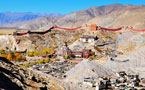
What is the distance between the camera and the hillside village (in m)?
28.0

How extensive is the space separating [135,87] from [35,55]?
1229 inches

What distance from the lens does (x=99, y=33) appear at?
63062 mm

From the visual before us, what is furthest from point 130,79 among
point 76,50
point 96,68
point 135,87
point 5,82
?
point 76,50

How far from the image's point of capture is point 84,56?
5003cm

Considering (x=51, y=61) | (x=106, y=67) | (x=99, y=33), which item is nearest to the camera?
(x=106, y=67)

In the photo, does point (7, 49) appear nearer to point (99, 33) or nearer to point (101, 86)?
point (99, 33)

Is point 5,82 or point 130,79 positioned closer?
point 5,82

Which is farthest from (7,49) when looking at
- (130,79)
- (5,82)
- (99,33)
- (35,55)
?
(5,82)

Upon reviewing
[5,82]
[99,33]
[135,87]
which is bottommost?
[135,87]

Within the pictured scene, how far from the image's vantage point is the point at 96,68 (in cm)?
3203

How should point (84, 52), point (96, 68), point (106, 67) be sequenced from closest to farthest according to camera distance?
point (96, 68)
point (106, 67)
point (84, 52)

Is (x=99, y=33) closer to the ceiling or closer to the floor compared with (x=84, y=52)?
closer to the ceiling

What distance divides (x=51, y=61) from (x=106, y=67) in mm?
15317

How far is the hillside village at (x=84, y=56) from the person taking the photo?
2803 centimetres
